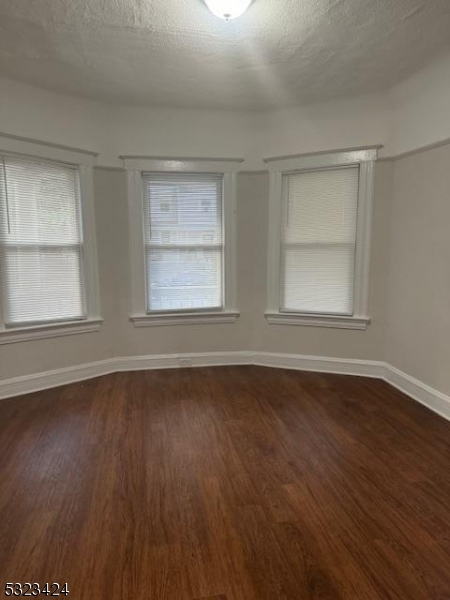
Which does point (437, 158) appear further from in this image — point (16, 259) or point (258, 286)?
point (16, 259)

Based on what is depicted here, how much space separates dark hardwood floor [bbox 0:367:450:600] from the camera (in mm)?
1493

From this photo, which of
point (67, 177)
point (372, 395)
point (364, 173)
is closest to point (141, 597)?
point (372, 395)

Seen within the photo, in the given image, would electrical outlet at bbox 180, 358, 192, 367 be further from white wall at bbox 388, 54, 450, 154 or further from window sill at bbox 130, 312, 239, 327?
white wall at bbox 388, 54, 450, 154

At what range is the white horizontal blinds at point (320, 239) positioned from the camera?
3654 millimetres

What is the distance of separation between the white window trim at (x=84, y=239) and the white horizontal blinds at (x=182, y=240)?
541 mm

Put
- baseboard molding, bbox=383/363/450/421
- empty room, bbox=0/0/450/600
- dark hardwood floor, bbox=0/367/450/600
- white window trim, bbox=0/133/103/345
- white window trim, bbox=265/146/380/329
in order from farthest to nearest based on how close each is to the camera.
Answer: white window trim, bbox=265/146/380/329, white window trim, bbox=0/133/103/345, baseboard molding, bbox=383/363/450/421, empty room, bbox=0/0/450/600, dark hardwood floor, bbox=0/367/450/600

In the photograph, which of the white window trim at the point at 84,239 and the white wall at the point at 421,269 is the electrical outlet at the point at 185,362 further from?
the white wall at the point at 421,269

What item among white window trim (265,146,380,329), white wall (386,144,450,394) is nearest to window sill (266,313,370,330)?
white window trim (265,146,380,329)

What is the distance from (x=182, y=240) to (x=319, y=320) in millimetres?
1721

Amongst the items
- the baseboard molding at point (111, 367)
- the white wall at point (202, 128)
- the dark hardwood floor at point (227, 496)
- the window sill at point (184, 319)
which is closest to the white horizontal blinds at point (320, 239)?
the white wall at point (202, 128)

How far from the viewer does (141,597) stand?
1399 millimetres

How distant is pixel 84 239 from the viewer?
3.62 m

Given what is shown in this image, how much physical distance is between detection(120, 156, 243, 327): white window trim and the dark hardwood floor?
0.99 m

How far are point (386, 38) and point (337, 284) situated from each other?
6.91ft
